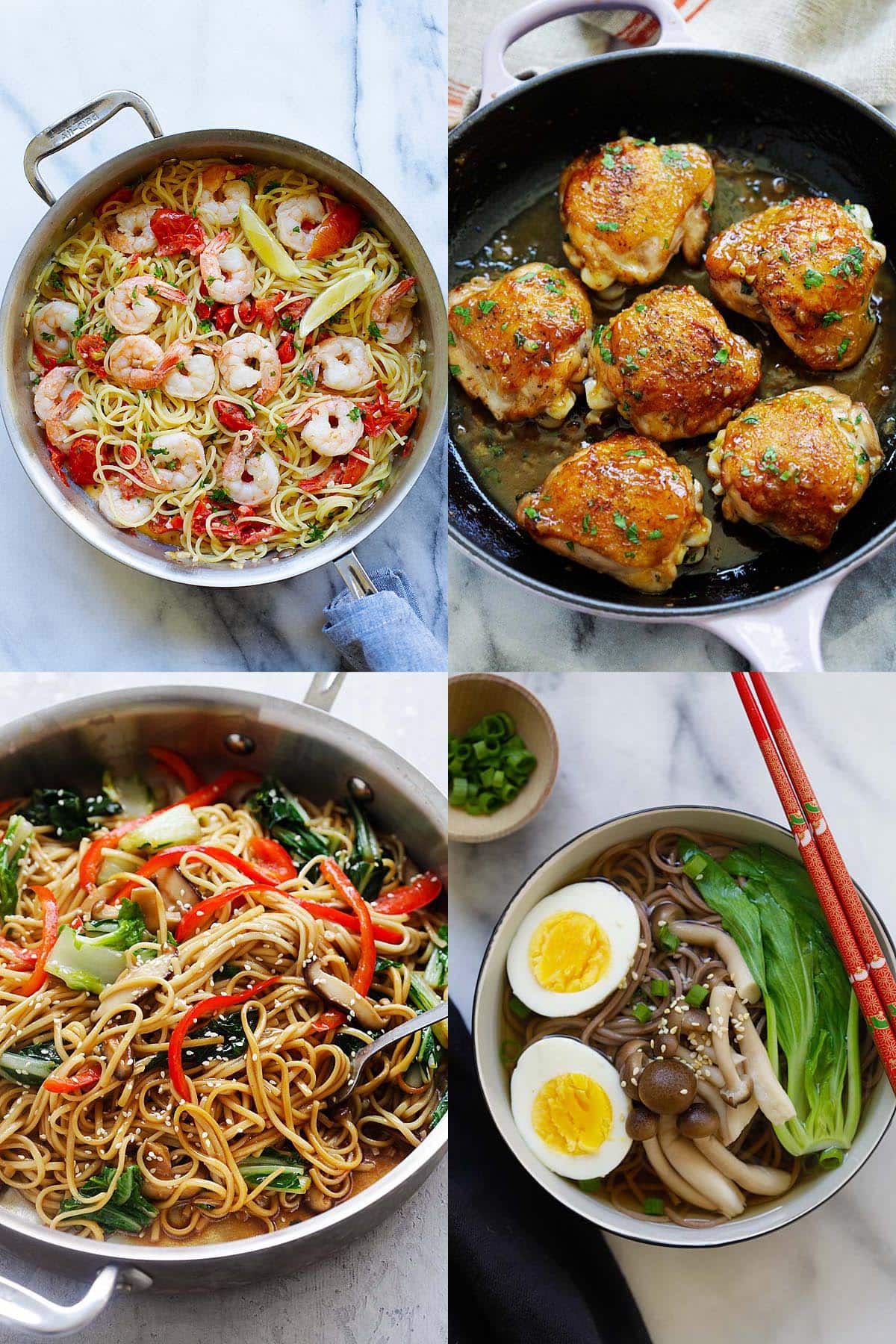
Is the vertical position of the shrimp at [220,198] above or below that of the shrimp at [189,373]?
above

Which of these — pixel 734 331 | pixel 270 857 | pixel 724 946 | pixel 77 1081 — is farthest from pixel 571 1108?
pixel 734 331

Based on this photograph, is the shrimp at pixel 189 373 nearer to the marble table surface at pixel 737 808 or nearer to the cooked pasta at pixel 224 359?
the cooked pasta at pixel 224 359

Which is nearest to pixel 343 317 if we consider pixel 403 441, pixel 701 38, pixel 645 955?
pixel 403 441

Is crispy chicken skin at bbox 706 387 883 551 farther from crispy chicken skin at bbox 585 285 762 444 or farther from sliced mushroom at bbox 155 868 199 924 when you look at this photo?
sliced mushroom at bbox 155 868 199 924

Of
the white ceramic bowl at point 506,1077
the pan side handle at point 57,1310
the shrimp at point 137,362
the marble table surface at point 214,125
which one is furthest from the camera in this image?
the marble table surface at point 214,125

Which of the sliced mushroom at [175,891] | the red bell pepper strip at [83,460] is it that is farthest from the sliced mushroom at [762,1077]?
the red bell pepper strip at [83,460]

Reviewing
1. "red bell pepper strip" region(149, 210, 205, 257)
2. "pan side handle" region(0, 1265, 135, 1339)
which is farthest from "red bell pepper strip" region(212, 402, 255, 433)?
"pan side handle" region(0, 1265, 135, 1339)
